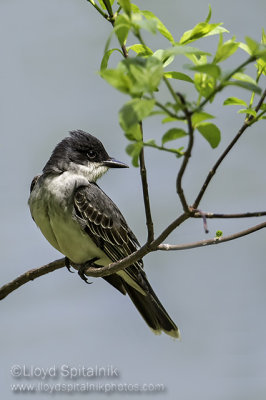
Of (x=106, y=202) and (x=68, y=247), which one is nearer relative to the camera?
(x=68, y=247)

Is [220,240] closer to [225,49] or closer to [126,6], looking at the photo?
[225,49]

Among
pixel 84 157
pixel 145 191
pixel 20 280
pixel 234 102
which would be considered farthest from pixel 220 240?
pixel 84 157

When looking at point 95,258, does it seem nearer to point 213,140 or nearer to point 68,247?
point 68,247

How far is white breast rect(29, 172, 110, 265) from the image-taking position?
461cm

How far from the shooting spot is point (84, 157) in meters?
5.08

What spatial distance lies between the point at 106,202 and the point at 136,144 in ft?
9.98

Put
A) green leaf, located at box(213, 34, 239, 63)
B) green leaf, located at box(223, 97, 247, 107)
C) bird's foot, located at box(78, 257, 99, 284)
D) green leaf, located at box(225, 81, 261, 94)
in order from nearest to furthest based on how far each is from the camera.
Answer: green leaf, located at box(225, 81, 261, 94)
green leaf, located at box(213, 34, 239, 63)
green leaf, located at box(223, 97, 247, 107)
bird's foot, located at box(78, 257, 99, 284)

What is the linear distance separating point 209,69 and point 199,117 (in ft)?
0.65

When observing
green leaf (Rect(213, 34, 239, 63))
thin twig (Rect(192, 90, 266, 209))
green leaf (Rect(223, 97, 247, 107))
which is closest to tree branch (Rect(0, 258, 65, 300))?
thin twig (Rect(192, 90, 266, 209))

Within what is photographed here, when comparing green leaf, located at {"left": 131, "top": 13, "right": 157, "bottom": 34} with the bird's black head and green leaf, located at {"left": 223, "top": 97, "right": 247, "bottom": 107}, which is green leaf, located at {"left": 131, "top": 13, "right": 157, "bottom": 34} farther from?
the bird's black head

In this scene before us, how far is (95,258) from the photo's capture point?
4785 millimetres

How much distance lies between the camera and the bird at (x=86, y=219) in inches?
182

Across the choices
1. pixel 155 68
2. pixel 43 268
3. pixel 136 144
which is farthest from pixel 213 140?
pixel 43 268

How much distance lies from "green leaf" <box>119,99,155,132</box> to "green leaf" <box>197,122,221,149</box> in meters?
0.30
